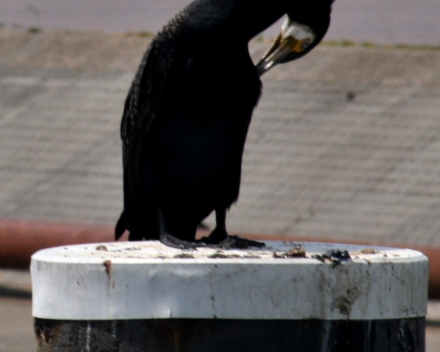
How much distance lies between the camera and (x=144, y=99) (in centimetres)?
362

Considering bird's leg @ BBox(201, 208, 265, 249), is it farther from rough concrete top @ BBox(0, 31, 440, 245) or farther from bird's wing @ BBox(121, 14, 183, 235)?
rough concrete top @ BBox(0, 31, 440, 245)

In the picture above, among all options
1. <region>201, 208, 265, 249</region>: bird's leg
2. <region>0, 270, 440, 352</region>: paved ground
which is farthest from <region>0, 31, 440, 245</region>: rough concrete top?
<region>201, 208, 265, 249</region>: bird's leg

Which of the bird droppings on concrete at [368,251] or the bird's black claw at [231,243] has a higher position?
the bird droppings on concrete at [368,251]

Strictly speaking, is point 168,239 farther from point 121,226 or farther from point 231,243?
point 121,226

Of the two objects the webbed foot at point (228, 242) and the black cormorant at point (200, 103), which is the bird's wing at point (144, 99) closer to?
the black cormorant at point (200, 103)

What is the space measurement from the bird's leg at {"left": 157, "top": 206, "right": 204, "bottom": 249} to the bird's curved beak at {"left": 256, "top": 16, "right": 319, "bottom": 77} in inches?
28.6

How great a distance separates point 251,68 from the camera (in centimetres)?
353

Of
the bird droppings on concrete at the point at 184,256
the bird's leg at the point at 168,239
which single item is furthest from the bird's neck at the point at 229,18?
the bird droppings on concrete at the point at 184,256

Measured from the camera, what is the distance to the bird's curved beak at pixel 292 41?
356 centimetres

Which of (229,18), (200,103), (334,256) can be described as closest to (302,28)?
(229,18)

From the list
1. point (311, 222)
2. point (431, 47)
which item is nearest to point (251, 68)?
point (311, 222)

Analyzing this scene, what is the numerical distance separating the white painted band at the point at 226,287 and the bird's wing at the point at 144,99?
2.91ft

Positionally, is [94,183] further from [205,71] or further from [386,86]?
[205,71]

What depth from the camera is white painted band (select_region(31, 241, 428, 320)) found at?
264cm
